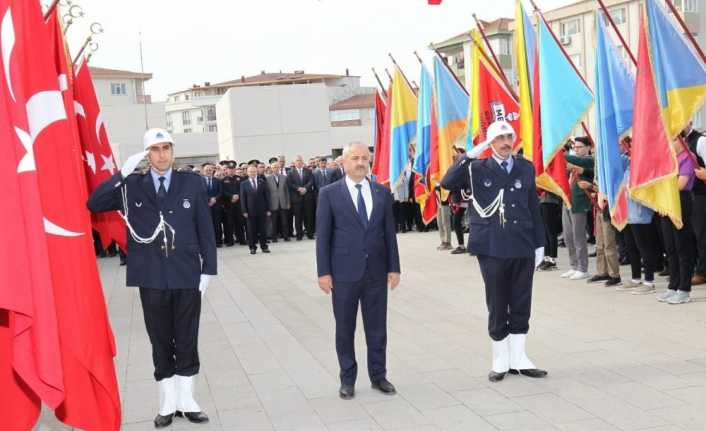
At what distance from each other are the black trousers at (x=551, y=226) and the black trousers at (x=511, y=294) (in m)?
6.91

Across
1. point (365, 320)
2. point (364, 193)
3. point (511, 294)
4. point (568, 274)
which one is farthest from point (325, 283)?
point (568, 274)

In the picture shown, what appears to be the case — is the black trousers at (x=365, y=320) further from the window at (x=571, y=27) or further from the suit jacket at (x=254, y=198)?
the window at (x=571, y=27)

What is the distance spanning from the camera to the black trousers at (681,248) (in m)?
9.75

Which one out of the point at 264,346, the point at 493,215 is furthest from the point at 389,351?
the point at 493,215

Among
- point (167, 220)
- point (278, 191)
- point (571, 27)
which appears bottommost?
point (278, 191)

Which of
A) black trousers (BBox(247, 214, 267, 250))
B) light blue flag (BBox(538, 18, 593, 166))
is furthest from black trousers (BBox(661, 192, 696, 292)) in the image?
black trousers (BBox(247, 214, 267, 250))

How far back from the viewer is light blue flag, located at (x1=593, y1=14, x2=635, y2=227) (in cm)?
1025

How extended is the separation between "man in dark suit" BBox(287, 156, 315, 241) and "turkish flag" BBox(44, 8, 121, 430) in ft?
56.5

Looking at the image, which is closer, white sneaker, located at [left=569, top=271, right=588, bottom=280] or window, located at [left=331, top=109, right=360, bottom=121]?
white sneaker, located at [left=569, top=271, right=588, bottom=280]

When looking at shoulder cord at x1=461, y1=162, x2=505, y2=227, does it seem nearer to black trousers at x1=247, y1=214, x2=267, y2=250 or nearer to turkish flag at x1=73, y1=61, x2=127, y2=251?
turkish flag at x1=73, y1=61, x2=127, y2=251

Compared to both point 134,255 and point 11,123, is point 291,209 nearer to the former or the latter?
point 134,255

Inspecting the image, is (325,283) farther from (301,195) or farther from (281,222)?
(281,222)

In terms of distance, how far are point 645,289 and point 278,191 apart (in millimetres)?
11944

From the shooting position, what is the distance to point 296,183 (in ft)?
70.9
